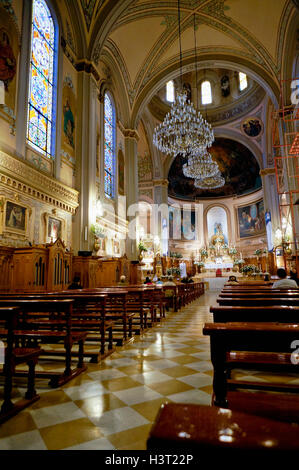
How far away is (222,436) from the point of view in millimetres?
489

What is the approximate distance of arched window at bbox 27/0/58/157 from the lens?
9.04 m

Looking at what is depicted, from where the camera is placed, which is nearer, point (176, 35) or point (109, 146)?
point (109, 146)

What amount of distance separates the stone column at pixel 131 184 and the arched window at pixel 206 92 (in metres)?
10.8

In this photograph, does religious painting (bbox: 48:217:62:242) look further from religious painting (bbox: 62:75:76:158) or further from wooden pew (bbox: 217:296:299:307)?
wooden pew (bbox: 217:296:299:307)

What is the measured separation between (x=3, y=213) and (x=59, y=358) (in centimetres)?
465

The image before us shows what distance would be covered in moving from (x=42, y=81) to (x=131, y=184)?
25.4 feet

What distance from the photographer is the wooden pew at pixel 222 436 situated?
0.46 metres

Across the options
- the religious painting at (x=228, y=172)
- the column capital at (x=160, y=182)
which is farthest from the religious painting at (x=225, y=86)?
the column capital at (x=160, y=182)

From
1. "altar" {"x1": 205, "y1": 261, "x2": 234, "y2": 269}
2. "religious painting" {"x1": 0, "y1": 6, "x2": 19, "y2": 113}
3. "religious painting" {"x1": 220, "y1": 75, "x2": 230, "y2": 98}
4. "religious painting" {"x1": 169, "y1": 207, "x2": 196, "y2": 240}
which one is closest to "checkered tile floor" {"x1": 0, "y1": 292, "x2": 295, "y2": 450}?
"religious painting" {"x1": 0, "y1": 6, "x2": 19, "y2": 113}

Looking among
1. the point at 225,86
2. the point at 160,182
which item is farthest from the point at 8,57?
the point at 225,86

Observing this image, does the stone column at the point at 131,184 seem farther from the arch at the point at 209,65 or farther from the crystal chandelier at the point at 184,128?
the crystal chandelier at the point at 184,128

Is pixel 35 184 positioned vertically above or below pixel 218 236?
below

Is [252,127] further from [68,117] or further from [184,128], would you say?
[68,117]

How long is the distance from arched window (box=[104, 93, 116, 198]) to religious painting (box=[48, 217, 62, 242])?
180 inches
